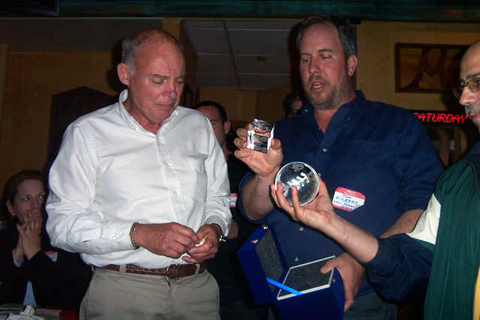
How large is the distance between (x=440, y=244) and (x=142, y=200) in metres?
1.18

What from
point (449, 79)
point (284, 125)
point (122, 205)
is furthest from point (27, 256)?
point (449, 79)

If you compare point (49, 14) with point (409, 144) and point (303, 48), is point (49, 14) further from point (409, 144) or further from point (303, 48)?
point (409, 144)

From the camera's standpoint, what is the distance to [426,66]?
4.75 m

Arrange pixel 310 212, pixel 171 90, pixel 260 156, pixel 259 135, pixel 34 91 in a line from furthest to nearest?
pixel 34 91, pixel 171 90, pixel 260 156, pixel 259 135, pixel 310 212

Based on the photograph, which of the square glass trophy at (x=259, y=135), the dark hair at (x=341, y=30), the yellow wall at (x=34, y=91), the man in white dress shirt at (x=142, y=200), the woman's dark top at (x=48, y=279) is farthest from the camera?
the yellow wall at (x=34, y=91)

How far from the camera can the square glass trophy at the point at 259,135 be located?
4.50 feet

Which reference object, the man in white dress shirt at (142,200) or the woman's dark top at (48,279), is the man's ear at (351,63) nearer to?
the man in white dress shirt at (142,200)

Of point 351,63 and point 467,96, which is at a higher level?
point 351,63

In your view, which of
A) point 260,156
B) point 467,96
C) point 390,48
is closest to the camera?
point 467,96

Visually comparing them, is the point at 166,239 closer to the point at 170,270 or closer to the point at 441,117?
the point at 170,270

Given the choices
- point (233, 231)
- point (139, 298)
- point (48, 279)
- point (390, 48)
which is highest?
point (390, 48)

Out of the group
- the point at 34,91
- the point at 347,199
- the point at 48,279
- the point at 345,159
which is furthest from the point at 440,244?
the point at 34,91

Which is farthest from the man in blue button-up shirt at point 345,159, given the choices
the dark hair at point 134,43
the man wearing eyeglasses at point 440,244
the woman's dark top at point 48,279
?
the woman's dark top at point 48,279

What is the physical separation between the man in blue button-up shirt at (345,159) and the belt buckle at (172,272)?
43 cm
